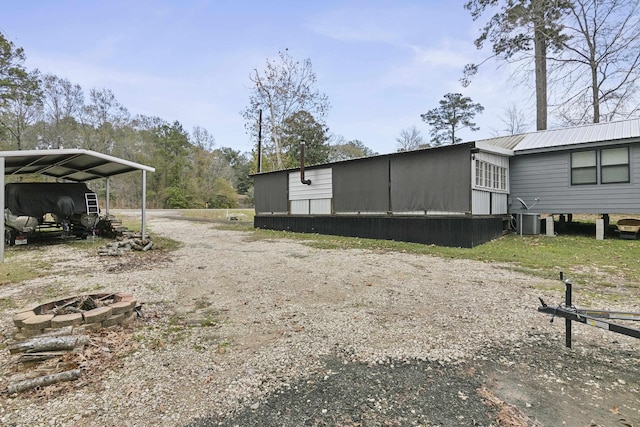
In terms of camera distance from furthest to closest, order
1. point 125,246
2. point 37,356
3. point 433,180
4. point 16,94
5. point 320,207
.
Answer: point 16,94 < point 320,207 < point 433,180 < point 125,246 < point 37,356

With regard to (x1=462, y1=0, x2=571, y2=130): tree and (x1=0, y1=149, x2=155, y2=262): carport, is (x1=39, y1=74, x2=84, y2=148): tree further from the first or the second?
(x1=462, y1=0, x2=571, y2=130): tree

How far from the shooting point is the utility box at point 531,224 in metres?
10.4

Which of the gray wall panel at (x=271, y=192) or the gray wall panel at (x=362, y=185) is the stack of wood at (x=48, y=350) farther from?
the gray wall panel at (x=271, y=192)

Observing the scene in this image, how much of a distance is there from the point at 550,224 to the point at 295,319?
408 inches

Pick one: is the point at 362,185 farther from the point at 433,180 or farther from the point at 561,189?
the point at 561,189

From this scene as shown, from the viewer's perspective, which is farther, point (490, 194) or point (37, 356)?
point (490, 194)

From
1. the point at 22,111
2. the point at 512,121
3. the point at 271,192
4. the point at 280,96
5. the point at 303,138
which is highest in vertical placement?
the point at 280,96

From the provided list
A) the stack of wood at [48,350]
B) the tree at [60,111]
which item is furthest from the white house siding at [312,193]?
the tree at [60,111]

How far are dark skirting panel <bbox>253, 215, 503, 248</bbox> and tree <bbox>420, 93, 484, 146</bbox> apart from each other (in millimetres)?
23274

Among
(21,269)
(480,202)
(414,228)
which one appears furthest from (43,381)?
(480,202)

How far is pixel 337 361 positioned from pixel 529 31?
19.0 m

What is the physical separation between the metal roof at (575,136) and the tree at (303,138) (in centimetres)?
1449

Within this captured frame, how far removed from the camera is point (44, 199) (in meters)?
9.62

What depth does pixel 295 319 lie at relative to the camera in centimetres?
329
